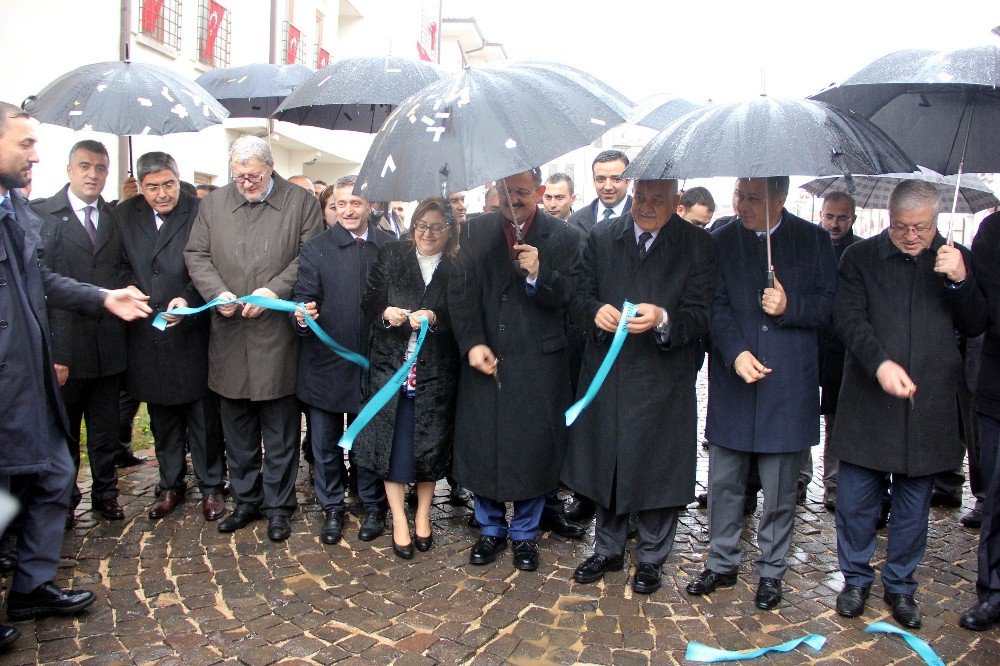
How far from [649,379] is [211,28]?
12.3m

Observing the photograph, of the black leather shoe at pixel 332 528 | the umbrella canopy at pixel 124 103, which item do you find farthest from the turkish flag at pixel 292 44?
the black leather shoe at pixel 332 528

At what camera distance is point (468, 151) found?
11.6 ft

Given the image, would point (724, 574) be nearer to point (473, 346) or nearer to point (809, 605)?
point (809, 605)

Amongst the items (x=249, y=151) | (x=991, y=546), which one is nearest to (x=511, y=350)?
(x=249, y=151)

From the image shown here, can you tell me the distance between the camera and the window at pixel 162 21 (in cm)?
1174

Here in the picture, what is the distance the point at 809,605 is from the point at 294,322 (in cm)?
335

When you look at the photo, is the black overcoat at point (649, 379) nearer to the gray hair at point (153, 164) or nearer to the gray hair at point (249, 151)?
the gray hair at point (249, 151)

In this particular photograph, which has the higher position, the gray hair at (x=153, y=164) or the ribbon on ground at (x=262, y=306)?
the gray hair at (x=153, y=164)

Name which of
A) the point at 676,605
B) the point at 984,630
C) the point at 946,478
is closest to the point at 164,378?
the point at 676,605

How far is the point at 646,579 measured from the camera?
452 centimetres

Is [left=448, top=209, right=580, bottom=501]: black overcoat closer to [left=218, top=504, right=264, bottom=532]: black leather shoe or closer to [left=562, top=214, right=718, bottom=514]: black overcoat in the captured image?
[left=562, top=214, right=718, bottom=514]: black overcoat

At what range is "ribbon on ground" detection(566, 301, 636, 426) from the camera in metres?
4.19

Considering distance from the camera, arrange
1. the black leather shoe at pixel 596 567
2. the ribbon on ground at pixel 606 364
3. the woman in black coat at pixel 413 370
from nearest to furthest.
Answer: the ribbon on ground at pixel 606 364, the black leather shoe at pixel 596 567, the woman in black coat at pixel 413 370

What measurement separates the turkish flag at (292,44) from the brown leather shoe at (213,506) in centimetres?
1342
